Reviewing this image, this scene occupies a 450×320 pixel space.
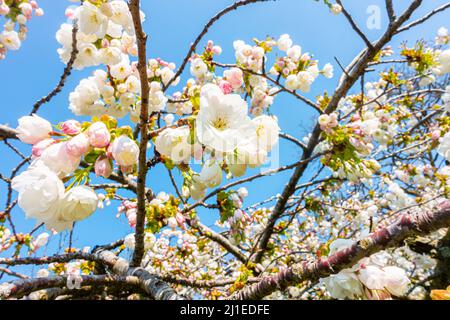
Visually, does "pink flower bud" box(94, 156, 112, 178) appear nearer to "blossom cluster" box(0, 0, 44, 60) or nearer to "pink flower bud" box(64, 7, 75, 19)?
"pink flower bud" box(64, 7, 75, 19)

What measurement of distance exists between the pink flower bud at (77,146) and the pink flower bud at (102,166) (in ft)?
0.19

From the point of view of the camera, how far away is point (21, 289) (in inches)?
46.1

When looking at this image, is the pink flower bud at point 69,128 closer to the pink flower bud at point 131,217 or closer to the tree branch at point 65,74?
the tree branch at point 65,74

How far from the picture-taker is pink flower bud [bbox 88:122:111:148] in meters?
0.84

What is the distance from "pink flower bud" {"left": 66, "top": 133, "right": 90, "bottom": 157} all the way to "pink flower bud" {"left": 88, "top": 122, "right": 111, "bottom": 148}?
0.02m

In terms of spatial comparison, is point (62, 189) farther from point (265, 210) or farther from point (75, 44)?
point (265, 210)

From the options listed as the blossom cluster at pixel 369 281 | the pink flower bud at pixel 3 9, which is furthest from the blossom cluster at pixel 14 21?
the blossom cluster at pixel 369 281

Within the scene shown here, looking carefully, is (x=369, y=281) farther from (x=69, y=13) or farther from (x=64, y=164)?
(x=69, y=13)

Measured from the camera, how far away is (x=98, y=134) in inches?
33.0

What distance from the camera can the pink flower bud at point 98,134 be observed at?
2.75ft

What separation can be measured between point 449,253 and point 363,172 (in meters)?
1.02

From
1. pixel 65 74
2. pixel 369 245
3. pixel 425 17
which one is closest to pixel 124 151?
pixel 369 245

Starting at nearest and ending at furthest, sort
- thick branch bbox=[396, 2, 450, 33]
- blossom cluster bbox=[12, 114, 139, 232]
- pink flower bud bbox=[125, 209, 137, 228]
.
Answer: blossom cluster bbox=[12, 114, 139, 232] → pink flower bud bbox=[125, 209, 137, 228] → thick branch bbox=[396, 2, 450, 33]

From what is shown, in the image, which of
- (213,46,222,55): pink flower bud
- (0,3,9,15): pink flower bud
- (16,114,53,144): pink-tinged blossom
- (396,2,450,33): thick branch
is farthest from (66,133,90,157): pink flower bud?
(0,3,9,15): pink flower bud
